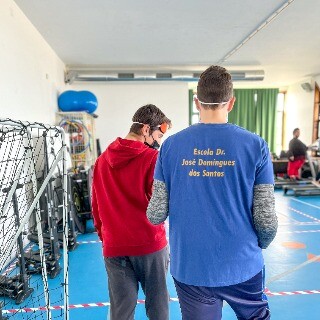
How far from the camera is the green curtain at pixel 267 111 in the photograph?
1102cm

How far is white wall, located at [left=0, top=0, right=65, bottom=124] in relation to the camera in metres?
3.52

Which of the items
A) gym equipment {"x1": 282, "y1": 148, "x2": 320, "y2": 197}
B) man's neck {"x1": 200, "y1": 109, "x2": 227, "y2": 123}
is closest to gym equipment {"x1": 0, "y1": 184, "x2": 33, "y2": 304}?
man's neck {"x1": 200, "y1": 109, "x2": 227, "y2": 123}

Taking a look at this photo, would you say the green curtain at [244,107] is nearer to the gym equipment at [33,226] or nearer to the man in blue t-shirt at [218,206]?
the gym equipment at [33,226]

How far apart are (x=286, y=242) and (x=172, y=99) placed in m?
5.43

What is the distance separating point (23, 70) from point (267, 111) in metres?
9.14

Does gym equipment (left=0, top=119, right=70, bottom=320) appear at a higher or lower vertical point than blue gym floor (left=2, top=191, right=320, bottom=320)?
higher

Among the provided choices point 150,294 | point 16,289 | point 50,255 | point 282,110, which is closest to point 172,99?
point 282,110

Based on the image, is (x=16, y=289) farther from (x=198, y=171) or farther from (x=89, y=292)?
(x=198, y=171)

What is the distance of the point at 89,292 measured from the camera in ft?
9.18

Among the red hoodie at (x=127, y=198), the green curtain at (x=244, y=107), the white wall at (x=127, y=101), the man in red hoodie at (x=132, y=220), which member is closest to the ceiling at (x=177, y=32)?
the white wall at (x=127, y=101)

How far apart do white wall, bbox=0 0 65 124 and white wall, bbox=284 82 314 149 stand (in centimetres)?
818

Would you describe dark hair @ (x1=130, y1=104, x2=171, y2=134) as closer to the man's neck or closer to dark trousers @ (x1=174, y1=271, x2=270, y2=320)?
the man's neck

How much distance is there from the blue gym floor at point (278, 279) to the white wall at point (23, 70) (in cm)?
196

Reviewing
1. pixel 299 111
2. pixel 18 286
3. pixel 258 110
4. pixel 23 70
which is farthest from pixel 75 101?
pixel 299 111
